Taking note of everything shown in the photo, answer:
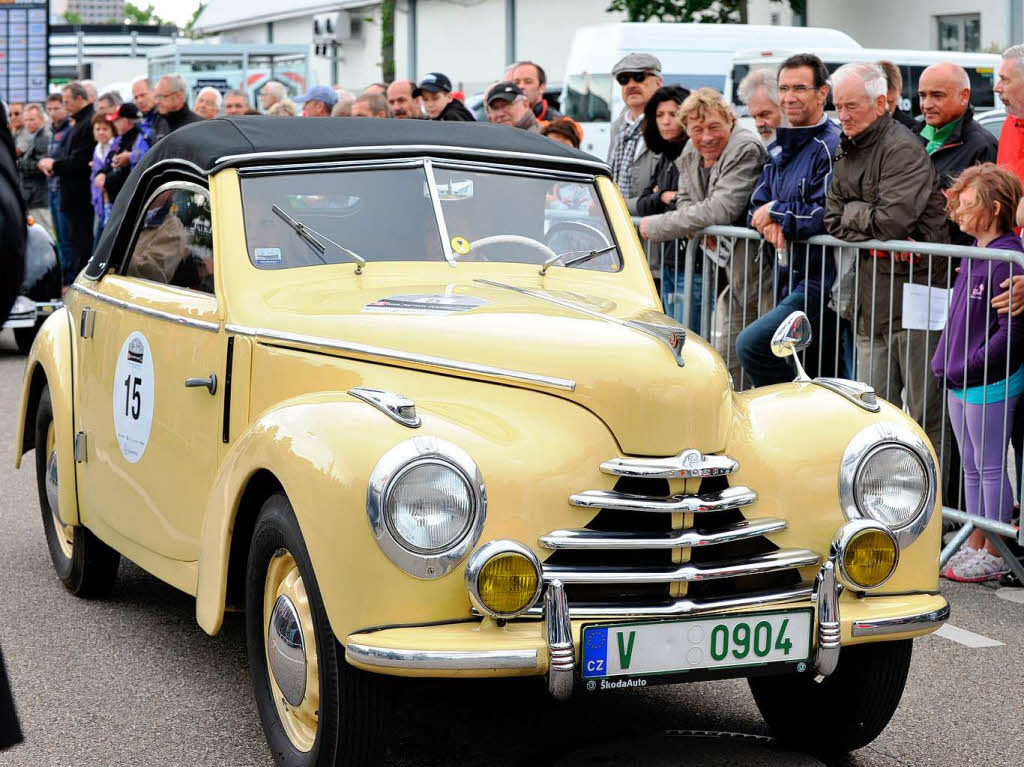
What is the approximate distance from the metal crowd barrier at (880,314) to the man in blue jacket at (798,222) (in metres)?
0.01

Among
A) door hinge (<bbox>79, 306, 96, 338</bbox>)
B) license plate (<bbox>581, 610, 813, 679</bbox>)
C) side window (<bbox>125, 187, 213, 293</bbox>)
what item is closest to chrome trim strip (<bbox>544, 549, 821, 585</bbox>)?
license plate (<bbox>581, 610, 813, 679</bbox>)

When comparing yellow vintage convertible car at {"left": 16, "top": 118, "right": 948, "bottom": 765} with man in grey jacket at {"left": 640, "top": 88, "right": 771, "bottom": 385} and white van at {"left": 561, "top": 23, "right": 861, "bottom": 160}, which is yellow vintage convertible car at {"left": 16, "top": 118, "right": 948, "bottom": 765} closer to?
man in grey jacket at {"left": 640, "top": 88, "right": 771, "bottom": 385}

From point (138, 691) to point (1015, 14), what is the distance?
2140cm

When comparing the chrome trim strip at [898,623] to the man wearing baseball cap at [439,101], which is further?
the man wearing baseball cap at [439,101]

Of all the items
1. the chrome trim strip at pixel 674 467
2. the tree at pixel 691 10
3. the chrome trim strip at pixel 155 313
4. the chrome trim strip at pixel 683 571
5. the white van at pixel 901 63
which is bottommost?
the chrome trim strip at pixel 683 571

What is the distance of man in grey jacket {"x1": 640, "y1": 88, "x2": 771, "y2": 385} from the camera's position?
24.5 ft

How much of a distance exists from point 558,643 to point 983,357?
10.5ft

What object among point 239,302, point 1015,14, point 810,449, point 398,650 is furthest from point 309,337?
point 1015,14

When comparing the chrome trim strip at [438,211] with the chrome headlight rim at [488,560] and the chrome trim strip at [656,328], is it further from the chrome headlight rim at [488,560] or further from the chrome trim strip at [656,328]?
the chrome headlight rim at [488,560]

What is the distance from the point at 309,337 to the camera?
4145 millimetres

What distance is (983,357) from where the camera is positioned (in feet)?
19.4

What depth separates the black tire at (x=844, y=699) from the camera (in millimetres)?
3984

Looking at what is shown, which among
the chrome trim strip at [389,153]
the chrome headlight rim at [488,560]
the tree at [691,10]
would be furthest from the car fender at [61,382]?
the tree at [691,10]

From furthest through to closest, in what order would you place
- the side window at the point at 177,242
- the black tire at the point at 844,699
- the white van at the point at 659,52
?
1. the white van at the point at 659,52
2. the side window at the point at 177,242
3. the black tire at the point at 844,699
